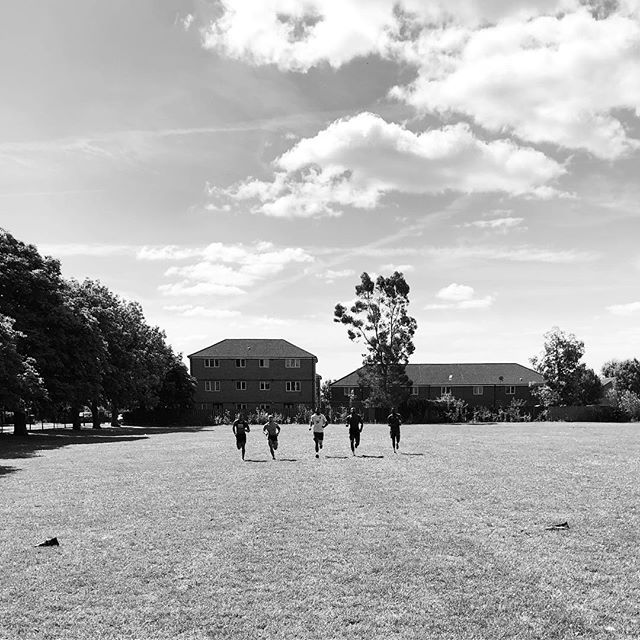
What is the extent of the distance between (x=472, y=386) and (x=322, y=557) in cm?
9332

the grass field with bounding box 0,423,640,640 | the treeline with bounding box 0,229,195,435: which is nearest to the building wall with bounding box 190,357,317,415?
the treeline with bounding box 0,229,195,435

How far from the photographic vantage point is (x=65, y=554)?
10.4 metres

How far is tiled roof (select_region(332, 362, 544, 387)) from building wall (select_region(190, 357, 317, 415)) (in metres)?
7.71

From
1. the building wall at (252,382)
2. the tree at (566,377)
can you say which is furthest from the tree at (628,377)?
the building wall at (252,382)

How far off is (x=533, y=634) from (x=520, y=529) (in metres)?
5.41

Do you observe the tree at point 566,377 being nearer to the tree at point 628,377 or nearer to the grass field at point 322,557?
the tree at point 628,377

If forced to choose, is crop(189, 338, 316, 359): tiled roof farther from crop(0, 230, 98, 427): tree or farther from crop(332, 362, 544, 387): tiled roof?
crop(0, 230, 98, 427): tree

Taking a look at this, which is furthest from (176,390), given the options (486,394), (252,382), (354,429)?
(354,429)

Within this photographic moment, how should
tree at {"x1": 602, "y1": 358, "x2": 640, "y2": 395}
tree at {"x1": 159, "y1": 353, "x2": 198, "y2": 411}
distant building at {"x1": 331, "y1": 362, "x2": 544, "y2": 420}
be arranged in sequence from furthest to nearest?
tree at {"x1": 602, "y1": 358, "x2": 640, "y2": 395}
distant building at {"x1": 331, "y1": 362, "x2": 544, "y2": 420}
tree at {"x1": 159, "y1": 353, "x2": 198, "y2": 411}

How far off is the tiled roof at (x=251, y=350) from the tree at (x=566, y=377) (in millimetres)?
35785

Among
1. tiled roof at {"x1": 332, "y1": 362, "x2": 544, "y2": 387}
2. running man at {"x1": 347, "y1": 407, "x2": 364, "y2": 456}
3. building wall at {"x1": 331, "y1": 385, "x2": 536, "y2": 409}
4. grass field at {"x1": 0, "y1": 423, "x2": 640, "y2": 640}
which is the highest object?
tiled roof at {"x1": 332, "y1": 362, "x2": 544, "y2": 387}

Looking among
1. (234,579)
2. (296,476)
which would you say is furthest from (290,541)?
(296,476)

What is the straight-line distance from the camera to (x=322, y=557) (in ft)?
33.3

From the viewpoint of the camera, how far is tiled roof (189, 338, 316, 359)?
93.3 meters
